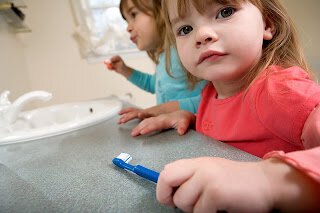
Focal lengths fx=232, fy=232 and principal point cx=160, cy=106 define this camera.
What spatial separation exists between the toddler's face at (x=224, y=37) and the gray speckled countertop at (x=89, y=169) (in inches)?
5.7

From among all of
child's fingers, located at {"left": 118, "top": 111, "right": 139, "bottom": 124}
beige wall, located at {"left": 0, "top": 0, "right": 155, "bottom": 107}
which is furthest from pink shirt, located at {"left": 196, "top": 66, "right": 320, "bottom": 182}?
beige wall, located at {"left": 0, "top": 0, "right": 155, "bottom": 107}

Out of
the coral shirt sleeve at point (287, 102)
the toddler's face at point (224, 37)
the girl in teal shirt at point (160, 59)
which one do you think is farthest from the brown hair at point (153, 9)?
the coral shirt sleeve at point (287, 102)

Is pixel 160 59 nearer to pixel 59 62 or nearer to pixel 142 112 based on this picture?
pixel 142 112

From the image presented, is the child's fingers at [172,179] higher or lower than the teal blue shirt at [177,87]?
higher

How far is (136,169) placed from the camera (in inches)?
12.5

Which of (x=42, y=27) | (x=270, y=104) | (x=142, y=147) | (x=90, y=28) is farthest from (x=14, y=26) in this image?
(x=270, y=104)

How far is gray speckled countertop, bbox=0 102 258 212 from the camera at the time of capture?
27 cm

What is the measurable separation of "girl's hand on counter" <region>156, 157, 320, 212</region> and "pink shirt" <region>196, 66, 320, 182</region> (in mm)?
18

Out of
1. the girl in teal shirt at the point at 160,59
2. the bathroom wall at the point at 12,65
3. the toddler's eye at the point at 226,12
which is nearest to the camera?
the toddler's eye at the point at 226,12

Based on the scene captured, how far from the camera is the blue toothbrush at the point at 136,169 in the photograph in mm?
298

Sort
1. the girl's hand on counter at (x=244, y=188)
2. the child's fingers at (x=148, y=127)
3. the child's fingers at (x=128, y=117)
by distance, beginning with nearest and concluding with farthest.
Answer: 1. the girl's hand on counter at (x=244, y=188)
2. the child's fingers at (x=148, y=127)
3. the child's fingers at (x=128, y=117)

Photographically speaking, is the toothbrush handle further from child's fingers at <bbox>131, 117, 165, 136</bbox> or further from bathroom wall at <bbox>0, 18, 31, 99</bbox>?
bathroom wall at <bbox>0, 18, 31, 99</bbox>

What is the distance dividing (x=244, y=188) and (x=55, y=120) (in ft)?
3.01

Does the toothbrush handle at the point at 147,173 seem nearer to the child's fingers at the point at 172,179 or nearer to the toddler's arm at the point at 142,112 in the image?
the child's fingers at the point at 172,179
